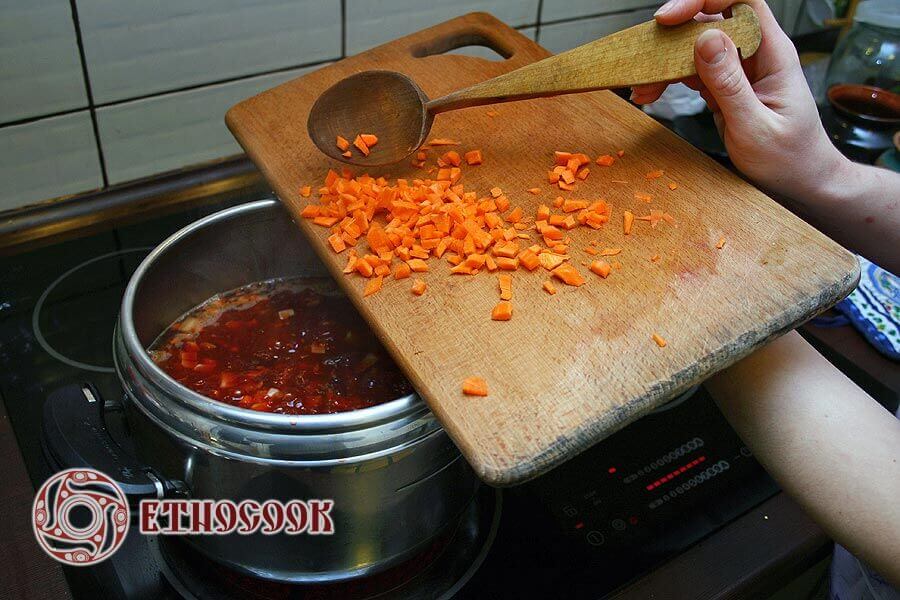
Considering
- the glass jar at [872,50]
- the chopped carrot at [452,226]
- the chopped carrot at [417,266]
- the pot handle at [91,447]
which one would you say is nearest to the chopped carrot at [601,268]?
the chopped carrot at [452,226]

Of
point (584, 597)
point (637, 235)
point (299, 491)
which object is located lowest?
point (584, 597)

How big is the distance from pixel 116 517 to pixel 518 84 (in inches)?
19.9

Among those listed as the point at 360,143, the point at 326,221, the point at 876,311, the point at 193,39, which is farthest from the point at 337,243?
the point at 876,311

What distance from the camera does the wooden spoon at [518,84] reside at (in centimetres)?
71

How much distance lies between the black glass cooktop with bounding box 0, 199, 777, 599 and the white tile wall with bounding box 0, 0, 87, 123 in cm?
21

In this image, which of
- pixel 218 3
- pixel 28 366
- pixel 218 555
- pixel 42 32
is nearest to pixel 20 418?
pixel 28 366

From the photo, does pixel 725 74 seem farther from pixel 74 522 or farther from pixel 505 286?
pixel 74 522

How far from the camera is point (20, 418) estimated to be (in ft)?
2.65

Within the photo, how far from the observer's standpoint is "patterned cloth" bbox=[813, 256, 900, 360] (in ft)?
2.98

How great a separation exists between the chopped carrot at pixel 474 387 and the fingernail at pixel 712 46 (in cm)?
35

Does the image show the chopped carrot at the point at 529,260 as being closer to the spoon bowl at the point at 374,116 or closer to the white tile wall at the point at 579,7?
the spoon bowl at the point at 374,116

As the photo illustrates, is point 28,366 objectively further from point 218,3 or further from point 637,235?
point 637,235

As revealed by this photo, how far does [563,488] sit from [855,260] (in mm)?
342

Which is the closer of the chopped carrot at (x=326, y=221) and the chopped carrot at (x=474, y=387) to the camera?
the chopped carrot at (x=474, y=387)
